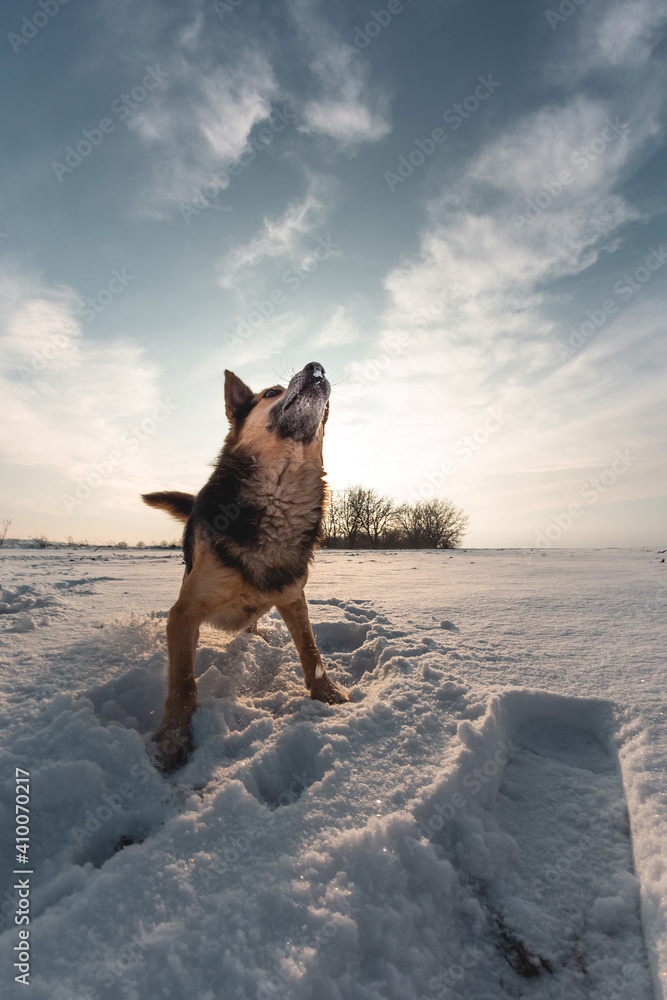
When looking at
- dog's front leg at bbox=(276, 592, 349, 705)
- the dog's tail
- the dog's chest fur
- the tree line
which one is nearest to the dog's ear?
the dog's chest fur

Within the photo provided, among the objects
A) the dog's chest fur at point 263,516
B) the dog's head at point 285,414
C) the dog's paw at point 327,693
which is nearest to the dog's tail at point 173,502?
the dog's head at point 285,414

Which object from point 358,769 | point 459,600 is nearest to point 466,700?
point 358,769

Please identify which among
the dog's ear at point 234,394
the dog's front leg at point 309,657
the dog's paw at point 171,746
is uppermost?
the dog's ear at point 234,394

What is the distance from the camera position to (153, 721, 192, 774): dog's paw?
75.1 inches

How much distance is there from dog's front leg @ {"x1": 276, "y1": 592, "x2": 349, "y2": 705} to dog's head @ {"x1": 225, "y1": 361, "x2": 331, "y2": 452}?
1.24 metres

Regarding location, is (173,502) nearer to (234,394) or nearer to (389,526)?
(234,394)

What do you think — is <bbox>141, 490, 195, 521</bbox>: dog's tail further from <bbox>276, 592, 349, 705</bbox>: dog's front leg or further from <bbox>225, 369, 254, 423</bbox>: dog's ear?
<bbox>276, 592, 349, 705</bbox>: dog's front leg

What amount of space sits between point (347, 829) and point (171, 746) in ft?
3.32

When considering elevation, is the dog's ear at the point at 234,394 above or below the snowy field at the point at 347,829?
above

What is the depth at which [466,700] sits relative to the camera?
2.28 meters

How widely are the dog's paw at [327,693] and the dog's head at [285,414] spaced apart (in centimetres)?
172

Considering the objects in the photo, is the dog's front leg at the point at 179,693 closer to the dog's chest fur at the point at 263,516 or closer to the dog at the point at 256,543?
the dog at the point at 256,543

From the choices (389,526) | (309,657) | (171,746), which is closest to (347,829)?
(171,746)

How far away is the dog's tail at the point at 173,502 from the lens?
4301 mm
